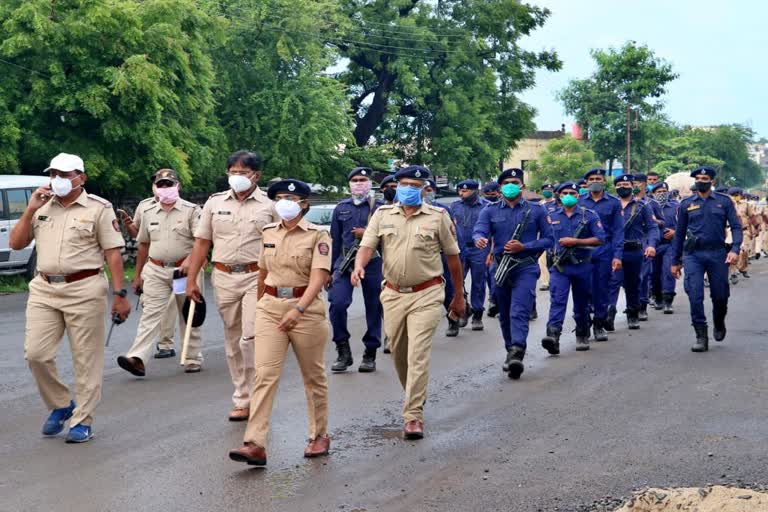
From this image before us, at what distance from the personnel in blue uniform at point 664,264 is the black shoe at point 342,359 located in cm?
711

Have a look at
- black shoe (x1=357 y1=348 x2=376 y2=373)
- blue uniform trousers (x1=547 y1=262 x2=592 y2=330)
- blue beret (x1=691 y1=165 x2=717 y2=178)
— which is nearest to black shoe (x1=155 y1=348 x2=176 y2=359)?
black shoe (x1=357 y1=348 x2=376 y2=373)

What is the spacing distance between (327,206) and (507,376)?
1762 cm

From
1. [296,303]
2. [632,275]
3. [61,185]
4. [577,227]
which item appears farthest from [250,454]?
[632,275]

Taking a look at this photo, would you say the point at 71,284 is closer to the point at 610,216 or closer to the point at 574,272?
the point at 574,272

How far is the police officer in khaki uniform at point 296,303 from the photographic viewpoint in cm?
737

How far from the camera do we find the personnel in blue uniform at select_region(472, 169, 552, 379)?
10734 mm

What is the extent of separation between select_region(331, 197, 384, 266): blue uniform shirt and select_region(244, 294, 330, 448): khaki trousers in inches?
150

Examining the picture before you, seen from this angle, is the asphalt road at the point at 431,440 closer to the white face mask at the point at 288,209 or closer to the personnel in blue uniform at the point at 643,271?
the white face mask at the point at 288,209

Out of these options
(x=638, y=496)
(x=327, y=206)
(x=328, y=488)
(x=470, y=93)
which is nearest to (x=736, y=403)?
(x=638, y=496)

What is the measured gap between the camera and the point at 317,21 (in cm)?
3512

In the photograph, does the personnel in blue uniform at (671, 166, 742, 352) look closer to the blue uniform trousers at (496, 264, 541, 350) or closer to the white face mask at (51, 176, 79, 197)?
the blue uniform trousers at (496, 264, 541, 350)

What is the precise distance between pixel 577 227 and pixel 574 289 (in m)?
0.74

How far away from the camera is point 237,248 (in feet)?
29.3

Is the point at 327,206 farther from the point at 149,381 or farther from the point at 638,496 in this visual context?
the point at 638,496
